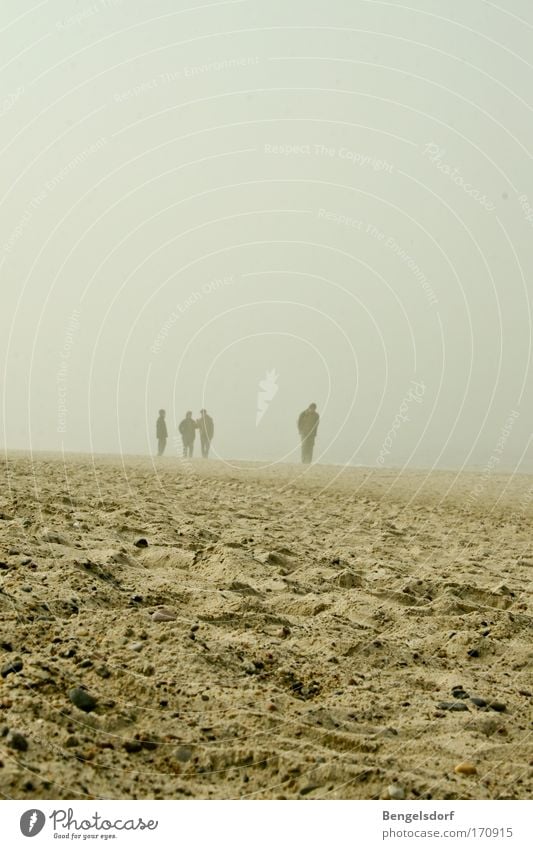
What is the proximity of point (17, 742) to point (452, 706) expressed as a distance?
2.78m

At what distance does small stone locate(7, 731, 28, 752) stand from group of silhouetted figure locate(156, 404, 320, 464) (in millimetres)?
22676

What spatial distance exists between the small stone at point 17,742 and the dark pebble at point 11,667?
695 millimetres

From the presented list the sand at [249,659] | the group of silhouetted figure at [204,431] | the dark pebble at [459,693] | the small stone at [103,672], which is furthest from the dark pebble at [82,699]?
the group of silhouetted figure at [204,431]

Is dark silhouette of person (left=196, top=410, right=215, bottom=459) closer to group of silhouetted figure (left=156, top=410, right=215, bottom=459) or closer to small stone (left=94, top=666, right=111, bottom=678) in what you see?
group of silhouetted figure (left=156, top=410, right=215, bottom=459)

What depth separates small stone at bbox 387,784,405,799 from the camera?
4.42 m

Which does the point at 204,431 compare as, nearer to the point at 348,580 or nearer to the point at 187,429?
the point at 187,429

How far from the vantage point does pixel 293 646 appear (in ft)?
20.2

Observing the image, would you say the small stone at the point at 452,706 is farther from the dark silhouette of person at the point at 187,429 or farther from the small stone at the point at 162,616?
the dark silhouette of person at the point at 187,429

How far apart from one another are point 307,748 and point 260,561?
12.6ft

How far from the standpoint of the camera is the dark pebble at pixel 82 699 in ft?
15.8

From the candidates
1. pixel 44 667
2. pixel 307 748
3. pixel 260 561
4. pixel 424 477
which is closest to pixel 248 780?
pixel 307 748

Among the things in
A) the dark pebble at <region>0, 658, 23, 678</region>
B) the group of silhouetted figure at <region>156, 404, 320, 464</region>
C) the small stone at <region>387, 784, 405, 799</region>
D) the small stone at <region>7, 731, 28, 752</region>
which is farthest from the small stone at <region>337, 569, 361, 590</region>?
the group of silhouetted figure at <region>156, 404, 320, 464</region>
